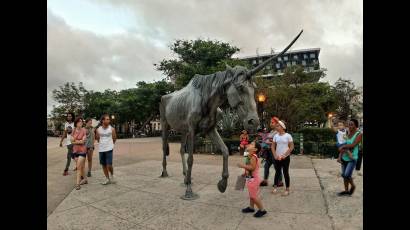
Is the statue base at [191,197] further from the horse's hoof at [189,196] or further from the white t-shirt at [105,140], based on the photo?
the white t-shirt at [105,140]

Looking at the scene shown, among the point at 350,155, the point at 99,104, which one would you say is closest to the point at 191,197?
the point at 350,155

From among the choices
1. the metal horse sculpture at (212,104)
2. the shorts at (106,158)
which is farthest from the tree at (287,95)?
the shorts at (106,158)

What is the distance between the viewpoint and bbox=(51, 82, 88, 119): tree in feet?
164

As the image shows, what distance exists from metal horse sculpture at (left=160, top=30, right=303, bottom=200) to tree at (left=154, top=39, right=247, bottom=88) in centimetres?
2027

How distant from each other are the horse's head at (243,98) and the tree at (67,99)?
171 ft

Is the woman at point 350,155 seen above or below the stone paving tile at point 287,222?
above

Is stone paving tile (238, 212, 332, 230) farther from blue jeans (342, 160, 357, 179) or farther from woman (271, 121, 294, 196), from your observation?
blue jeans (342, 160, 357, 179)

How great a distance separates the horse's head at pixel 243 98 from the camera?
3.99m

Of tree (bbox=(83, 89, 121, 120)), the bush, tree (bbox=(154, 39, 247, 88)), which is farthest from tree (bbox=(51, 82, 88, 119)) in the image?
the bush

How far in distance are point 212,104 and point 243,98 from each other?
0.97m
